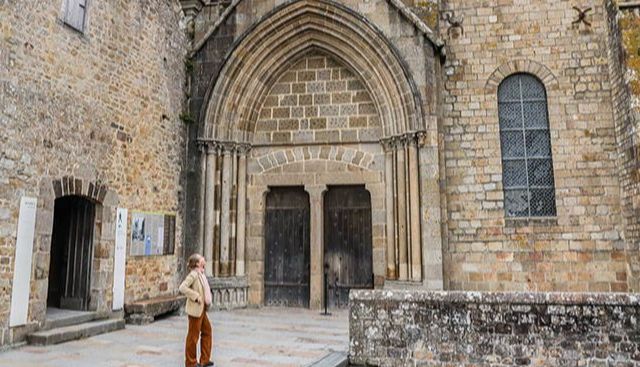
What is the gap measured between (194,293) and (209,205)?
4.72 metres

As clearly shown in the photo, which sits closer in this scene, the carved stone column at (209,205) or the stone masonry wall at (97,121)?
the stone masonry wall at (97,121)

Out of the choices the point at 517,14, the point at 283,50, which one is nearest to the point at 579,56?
the point at 517,14

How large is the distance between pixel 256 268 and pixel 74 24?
516cm

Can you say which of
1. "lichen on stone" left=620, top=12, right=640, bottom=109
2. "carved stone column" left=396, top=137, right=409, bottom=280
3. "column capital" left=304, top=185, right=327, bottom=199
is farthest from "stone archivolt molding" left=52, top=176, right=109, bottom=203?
"lichen on stone" left=620, top=12, right=640, bottom=109

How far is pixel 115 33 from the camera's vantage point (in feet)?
24.9

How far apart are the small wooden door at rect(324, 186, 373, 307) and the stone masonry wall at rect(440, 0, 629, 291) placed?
149cm

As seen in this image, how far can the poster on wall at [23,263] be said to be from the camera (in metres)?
5.69

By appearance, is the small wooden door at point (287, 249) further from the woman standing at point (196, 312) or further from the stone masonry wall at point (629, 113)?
the stone masonry wall at point (629, 113)

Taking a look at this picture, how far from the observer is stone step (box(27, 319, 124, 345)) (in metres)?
5.75

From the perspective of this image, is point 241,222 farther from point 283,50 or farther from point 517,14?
point 517,14

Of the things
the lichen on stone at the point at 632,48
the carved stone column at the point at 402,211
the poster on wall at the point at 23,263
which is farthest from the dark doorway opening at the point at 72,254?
the lichen on stone at the point at 632,48

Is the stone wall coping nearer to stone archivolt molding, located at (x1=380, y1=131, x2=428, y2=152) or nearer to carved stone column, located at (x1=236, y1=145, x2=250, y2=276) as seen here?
stone archivolt molding, located at (x1=380, y1=131, x2=428, y2=152)

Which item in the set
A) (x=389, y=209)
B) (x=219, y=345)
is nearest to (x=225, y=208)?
(x=389, y=209)

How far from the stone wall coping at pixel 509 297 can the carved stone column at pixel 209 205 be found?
4.48 m
